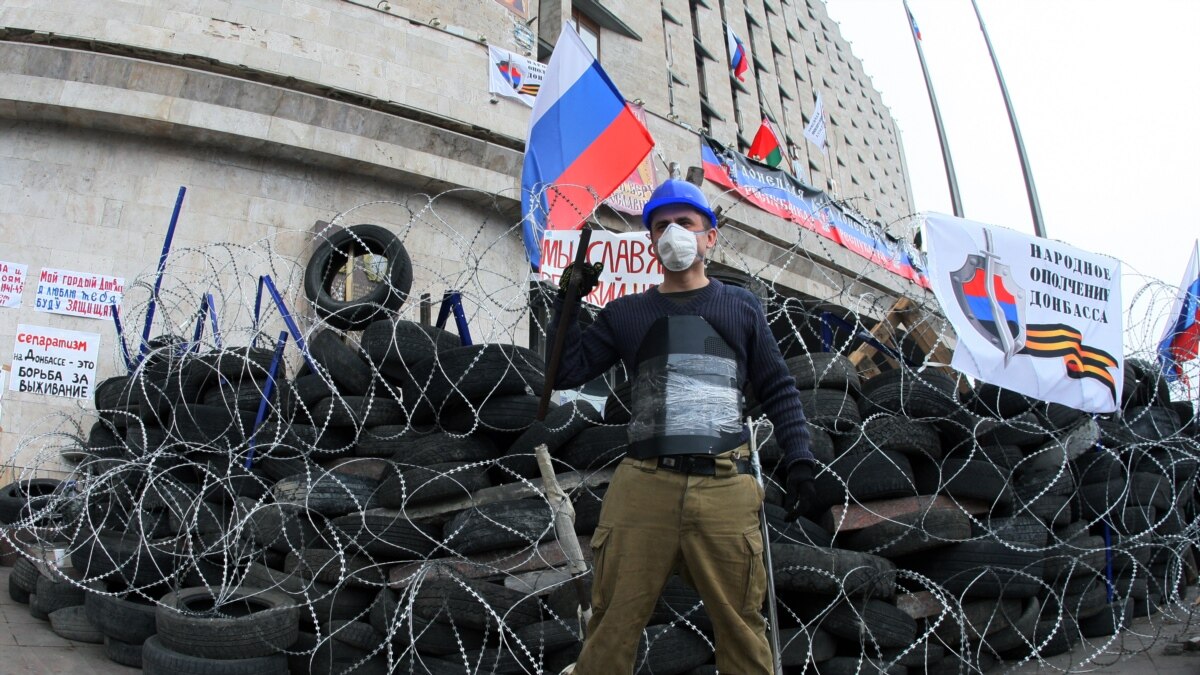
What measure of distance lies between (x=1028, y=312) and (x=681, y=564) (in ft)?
12.3

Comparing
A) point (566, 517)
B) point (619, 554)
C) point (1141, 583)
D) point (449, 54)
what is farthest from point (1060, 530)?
point (449, 54)

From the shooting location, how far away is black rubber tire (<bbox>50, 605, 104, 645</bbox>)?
4.91 m

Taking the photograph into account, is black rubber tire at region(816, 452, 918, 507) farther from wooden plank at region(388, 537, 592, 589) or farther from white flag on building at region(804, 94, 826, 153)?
white flag on building at region(804, 94, 826, 153)

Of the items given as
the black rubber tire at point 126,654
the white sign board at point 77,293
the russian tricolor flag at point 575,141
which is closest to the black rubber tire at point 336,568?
the black rubber tire at point 126,654

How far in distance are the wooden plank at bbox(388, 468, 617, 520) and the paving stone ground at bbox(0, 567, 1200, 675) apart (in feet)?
5.46

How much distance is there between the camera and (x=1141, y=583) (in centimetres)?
625

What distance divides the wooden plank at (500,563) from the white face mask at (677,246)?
6.81 feet

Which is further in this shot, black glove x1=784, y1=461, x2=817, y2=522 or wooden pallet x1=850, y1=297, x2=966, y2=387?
wooden pallet x1=850, y1=297, x2=966, y2=387

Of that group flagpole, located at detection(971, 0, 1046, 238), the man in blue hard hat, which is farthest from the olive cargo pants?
flagpole, located at detection(971, 0, 1046, 238)

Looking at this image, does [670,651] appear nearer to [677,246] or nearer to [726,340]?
[726,340]

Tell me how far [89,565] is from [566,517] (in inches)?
129

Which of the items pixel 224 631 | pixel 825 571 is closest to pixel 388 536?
pixel 224 631

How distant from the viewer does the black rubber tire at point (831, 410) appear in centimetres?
524

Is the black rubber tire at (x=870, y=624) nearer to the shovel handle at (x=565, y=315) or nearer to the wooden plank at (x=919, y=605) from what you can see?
the wooden plank at (x=919, y=605)
